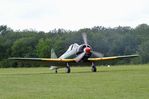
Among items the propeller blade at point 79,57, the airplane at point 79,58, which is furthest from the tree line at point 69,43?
the propeller blade at point 79,57

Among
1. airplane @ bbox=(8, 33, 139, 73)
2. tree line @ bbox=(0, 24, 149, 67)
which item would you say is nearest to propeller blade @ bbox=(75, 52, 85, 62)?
airplane @ bbox=(8, 33, 139, 73)

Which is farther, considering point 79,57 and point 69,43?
point 69,43

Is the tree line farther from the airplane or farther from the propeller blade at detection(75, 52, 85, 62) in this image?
the propeller blade at detection(75, 52, 85, 62)

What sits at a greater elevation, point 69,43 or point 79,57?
point 69,43

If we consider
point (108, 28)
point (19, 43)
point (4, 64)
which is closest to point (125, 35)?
point (108, 28)

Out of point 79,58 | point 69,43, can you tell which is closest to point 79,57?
point 79,58

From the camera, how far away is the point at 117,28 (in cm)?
13012

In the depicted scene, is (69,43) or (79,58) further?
(69,43)

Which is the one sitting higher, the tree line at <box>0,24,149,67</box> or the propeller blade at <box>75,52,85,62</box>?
the tree line at <box>0,24,149,67</box>

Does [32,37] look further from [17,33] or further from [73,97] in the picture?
[73,97]

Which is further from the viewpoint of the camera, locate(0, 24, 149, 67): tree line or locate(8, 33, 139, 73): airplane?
locate(0, 24, 149, 67): tree line

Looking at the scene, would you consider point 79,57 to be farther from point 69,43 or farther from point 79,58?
point 69,43

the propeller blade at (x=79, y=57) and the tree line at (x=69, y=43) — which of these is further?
the tree line at (x=69, y=43)

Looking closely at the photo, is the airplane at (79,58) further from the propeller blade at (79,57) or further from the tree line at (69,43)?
the tree line at (69,43)
